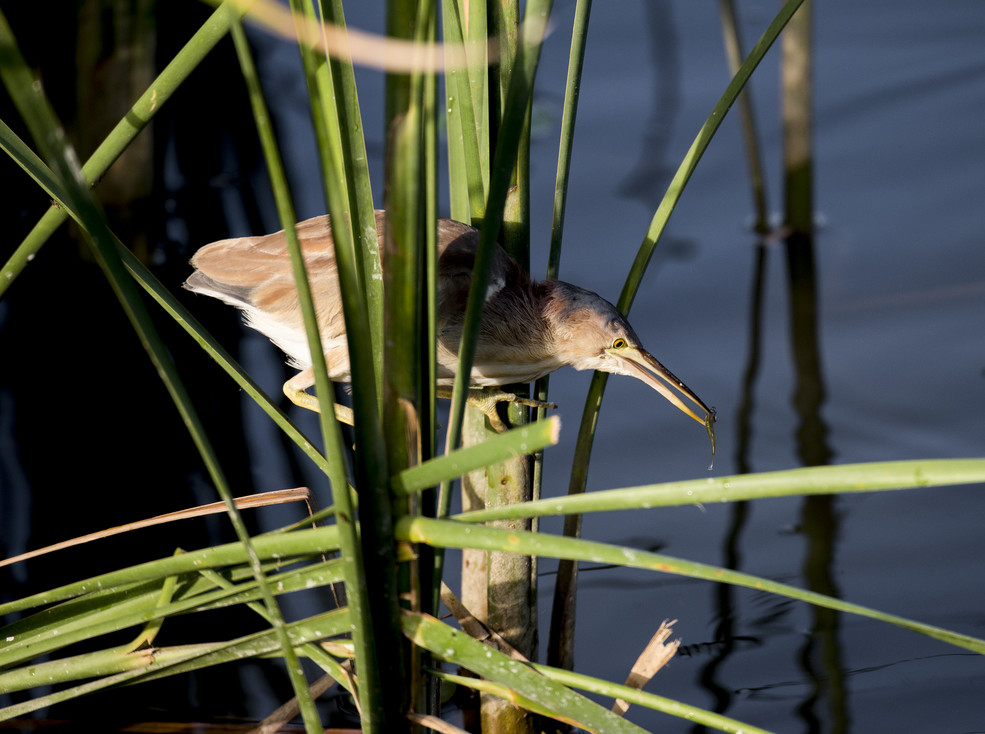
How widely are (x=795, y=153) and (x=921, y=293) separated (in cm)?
73

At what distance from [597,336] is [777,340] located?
5.61 ft

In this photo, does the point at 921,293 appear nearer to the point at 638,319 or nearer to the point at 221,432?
the point at 638,319

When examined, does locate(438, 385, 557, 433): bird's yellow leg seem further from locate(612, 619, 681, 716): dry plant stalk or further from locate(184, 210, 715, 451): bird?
locate(612, 619, 681, 716): dry plant stalk

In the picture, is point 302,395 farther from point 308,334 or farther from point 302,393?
point 308,334

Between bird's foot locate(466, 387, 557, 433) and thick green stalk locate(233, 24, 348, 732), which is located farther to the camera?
bird's foot locate(466, 387, 557, 433)

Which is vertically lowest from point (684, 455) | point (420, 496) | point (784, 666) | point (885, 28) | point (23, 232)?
point (784, 666)

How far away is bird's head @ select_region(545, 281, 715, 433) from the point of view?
2012 mm

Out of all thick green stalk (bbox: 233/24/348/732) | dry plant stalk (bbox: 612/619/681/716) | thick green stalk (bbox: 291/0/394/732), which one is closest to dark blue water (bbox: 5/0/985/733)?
dry plant stalk (bbox: 612/619/681/716)

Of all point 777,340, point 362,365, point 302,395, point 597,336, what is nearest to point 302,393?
point 302,395

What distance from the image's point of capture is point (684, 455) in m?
2.95

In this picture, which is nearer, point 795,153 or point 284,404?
point 284,404

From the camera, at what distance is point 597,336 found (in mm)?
2025

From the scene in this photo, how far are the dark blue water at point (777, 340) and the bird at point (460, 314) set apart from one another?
28.5 inches

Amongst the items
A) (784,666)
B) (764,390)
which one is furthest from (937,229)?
(784,666)
